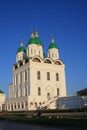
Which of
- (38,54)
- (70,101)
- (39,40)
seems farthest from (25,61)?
(70,101)

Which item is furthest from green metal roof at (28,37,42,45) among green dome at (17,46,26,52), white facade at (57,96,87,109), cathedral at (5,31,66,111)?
white facade at (57,96,87,109)

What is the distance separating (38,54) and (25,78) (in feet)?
27.4

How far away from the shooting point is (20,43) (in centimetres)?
7088

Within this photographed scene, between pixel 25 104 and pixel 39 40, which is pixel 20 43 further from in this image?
pixel 25 104

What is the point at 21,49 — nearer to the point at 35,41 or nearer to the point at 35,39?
the point at 35,39

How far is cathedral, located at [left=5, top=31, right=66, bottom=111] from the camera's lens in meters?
Result: 57.3

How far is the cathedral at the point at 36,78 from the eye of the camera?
5731cm

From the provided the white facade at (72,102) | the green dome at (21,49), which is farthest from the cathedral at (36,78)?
the white facade at (72,102)

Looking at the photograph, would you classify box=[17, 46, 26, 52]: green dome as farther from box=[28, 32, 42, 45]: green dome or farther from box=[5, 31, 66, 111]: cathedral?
box=[28, 32, 42, 45]: green dome

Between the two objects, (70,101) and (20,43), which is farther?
(20,43)

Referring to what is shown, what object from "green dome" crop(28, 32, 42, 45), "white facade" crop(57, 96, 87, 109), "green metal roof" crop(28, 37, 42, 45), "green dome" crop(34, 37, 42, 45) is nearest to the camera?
"white facade" crop(57, 96, 87, 109)

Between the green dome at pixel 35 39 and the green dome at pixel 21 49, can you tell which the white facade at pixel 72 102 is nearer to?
the green dome at pixel 35 39

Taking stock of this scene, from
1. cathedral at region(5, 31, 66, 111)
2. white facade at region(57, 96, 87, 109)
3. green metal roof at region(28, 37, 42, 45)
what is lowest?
white facade at region(57, 96, 87, 109)

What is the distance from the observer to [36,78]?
196ft
